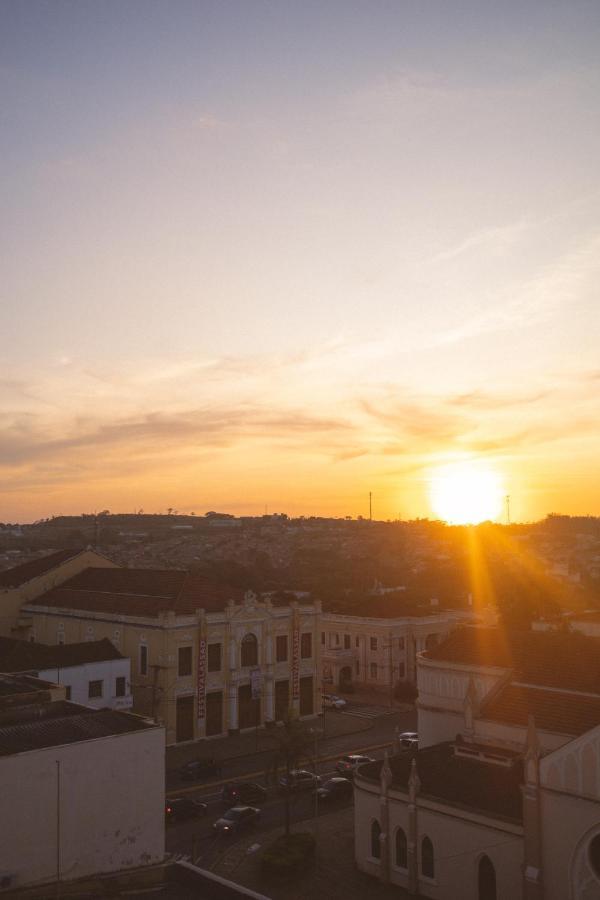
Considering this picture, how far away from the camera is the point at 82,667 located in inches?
1938

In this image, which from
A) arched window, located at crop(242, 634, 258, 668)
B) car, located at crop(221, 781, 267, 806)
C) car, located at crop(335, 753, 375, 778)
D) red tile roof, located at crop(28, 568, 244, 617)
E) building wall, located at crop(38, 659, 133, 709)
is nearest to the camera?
car, located at crop(221, 781, 267, 806)

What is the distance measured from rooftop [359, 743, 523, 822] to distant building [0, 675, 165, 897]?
33.5 ft

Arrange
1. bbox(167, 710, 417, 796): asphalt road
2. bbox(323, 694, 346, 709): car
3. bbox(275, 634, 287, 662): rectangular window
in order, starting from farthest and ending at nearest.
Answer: bbox(323, 694, 346, 709): car < bbox(275, 634, 287, 662): rectangular window < bbox(167, 710, 417, 796): asphalt road

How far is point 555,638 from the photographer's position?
3675cm

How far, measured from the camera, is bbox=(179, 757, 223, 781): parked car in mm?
43219

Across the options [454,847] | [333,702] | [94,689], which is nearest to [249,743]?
[94,689]

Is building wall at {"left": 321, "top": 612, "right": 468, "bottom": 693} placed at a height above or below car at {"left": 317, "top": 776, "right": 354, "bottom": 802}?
above

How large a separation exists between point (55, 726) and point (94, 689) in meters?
25.4

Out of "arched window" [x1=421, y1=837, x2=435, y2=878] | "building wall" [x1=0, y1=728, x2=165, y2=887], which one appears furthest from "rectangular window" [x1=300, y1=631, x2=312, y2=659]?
"building wall" [x1=0, y1=728, x2=165, y2=887]

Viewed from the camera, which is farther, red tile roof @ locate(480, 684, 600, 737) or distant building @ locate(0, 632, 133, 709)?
distant building @ locate(0, 632, 133, 709)

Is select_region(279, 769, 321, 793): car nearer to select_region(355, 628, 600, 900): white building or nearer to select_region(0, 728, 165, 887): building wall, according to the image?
select_region(355, 628, 600, 900): white building

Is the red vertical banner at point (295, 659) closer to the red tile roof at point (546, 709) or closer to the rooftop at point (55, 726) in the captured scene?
the red tile roof at point (546, 709)

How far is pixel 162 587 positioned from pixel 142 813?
31877 millimetres

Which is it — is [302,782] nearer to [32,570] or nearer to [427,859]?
[427,859]
